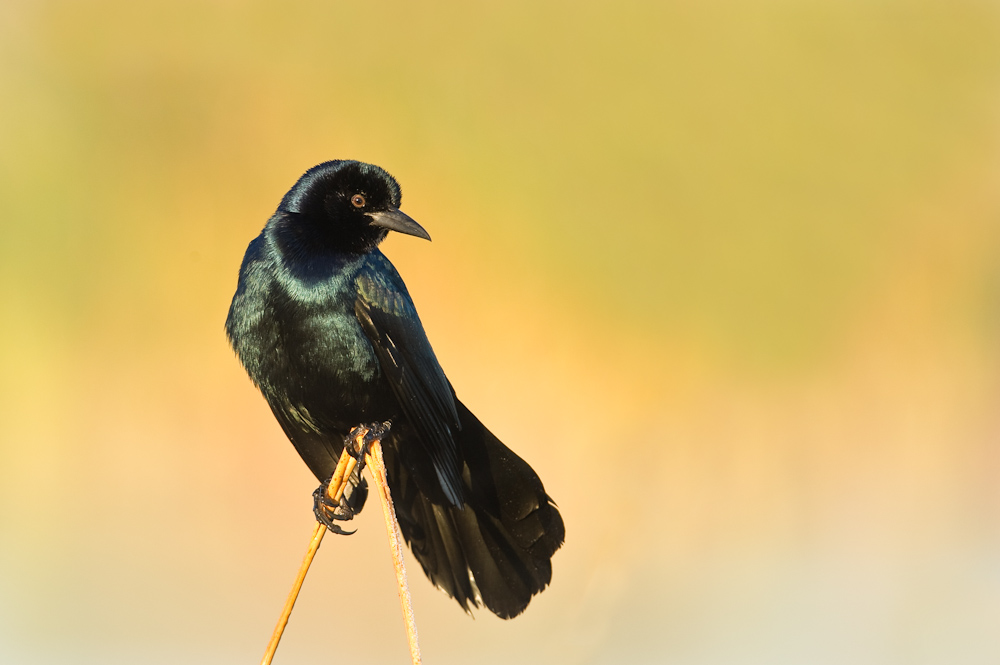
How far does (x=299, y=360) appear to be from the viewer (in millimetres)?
2727

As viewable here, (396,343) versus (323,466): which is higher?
(396,343)

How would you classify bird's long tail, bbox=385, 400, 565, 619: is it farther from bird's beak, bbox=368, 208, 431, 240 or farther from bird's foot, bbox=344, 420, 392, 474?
bird's beak, bbox=368, 208, 431, 240

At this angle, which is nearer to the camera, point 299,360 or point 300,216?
point 299,360

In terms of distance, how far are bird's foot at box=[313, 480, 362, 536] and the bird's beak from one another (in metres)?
0.79

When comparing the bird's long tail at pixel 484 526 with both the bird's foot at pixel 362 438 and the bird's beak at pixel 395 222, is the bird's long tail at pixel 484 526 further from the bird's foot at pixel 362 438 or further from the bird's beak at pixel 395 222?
the bird's beak at pixel 395 222

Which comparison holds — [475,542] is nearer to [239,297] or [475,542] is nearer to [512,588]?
[512,588]

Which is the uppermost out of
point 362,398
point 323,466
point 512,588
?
point 362,398

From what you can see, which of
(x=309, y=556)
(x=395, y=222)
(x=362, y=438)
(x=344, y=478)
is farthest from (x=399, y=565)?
(x=395, y=222)

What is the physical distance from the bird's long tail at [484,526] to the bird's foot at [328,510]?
0.23m

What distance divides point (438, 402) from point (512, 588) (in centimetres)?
64

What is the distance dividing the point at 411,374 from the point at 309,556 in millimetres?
830

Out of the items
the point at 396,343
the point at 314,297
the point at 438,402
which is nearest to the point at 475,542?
the point at 438,402

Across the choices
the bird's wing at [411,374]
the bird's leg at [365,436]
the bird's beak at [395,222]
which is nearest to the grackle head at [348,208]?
the bird's beak at [395,222]

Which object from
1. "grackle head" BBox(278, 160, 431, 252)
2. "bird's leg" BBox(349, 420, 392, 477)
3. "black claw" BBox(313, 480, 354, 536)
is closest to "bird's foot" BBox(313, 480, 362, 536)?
"black claw" BBox(313, 480, 354, 536)
